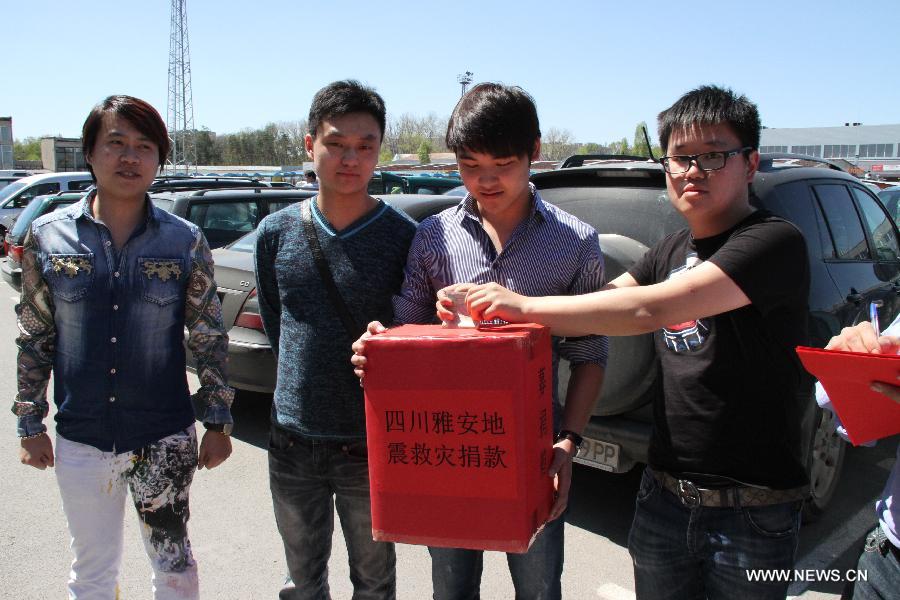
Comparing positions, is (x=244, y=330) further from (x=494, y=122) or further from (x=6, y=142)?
(x=6, y=142)

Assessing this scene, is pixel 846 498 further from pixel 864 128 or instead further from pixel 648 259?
pixel 864 128

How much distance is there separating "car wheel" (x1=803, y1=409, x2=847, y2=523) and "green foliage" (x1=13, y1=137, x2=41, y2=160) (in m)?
107

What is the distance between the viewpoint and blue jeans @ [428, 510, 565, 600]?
5.90ft

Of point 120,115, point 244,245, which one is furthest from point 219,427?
Result: point 244,245

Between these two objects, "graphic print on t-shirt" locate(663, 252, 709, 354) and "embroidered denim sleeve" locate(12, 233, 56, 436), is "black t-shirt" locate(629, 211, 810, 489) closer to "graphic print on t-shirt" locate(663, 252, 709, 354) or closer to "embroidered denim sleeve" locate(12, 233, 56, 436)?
"graphic print on t-shirt" locate(663, 252, 709, 354)

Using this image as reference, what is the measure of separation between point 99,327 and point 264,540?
1.69 meters

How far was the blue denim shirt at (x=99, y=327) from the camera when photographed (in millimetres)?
2053

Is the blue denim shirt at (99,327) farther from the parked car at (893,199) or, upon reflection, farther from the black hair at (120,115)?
the parked car at (893,199)

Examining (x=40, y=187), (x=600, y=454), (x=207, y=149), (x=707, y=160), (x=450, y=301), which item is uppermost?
(x=207, y=149)

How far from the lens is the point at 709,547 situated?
1693 millimetres

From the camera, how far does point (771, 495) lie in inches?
65.4

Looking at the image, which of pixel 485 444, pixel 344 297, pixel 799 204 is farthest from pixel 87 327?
pixel 799 204

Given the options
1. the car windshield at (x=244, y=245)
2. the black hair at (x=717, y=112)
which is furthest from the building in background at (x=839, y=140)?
the black hair at (x=717, y=112)

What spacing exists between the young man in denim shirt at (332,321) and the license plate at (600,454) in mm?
1339
